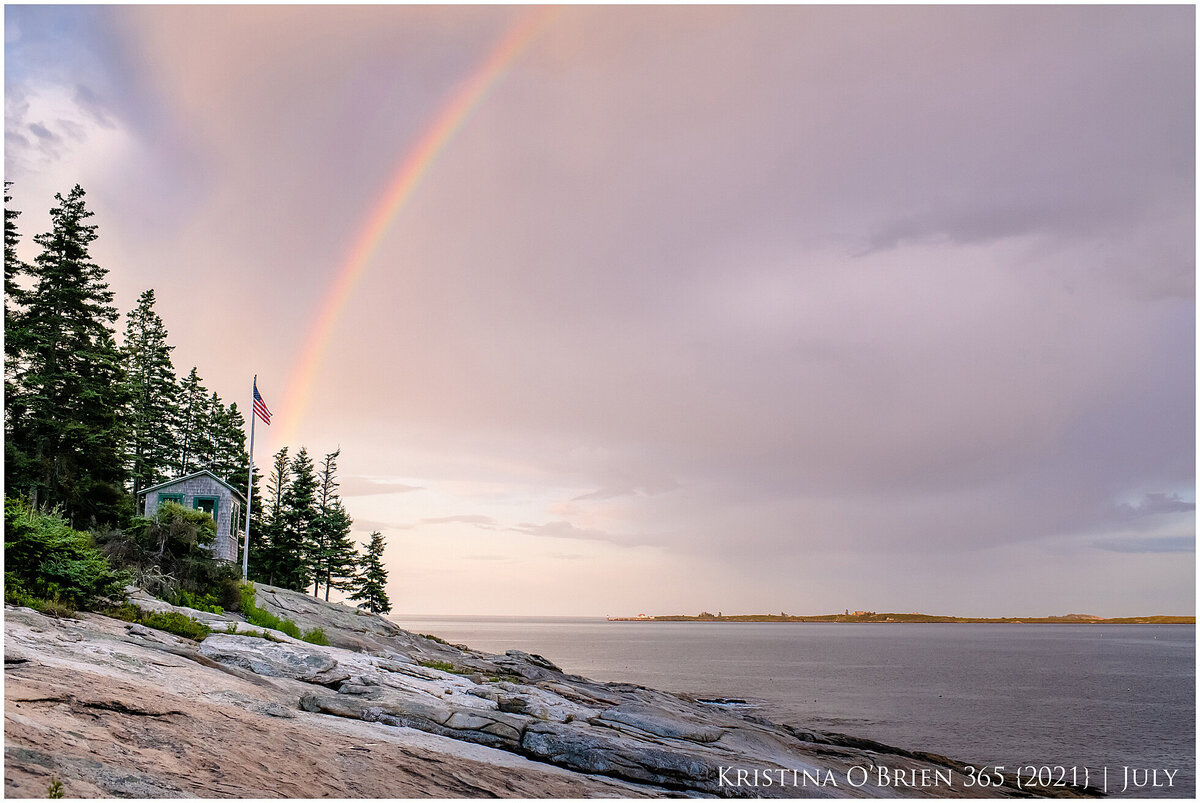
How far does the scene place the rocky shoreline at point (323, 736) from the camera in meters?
10.4

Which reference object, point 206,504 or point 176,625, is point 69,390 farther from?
point 176,625

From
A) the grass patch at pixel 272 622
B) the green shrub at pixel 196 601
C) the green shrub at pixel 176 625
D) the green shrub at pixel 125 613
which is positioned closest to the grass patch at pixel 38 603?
the green shrub at pixel 125 613

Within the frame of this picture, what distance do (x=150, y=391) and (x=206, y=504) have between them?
21.7m

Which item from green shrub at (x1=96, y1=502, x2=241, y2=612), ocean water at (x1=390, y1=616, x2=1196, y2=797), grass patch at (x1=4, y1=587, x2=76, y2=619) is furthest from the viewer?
ocean water at (x1=390, y1=616, x2=1196, y2=797)

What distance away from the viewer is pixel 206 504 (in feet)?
139

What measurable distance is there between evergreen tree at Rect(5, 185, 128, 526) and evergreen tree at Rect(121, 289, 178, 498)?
58.4ft

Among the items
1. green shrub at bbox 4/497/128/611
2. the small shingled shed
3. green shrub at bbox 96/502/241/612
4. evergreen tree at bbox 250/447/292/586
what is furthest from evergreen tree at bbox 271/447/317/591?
green shrub at bbox 4/497/128/611

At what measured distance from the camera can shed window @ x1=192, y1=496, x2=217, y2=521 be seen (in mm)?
42250

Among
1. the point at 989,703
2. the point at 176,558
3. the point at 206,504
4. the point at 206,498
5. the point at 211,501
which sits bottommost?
the point at 989,703

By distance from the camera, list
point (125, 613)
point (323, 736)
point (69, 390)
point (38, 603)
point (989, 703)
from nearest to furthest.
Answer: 1. point (323, 736)
2. point (38, 603)
3. point (125, 613)
4. point (69, 390)
5. point (989, 703)

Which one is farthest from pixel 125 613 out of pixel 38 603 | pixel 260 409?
pixel 260 409

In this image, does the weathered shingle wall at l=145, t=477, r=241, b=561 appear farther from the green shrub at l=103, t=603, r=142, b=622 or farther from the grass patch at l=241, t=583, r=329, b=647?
the green shrub at l=103, t=603, r=142, b=622

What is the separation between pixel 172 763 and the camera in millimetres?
10555

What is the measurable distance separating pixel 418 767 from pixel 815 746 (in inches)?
891
